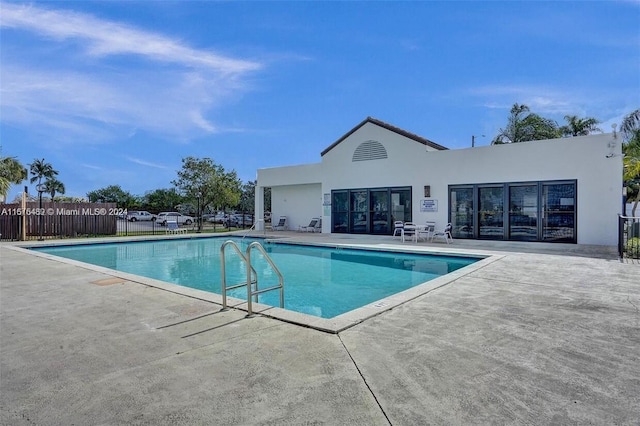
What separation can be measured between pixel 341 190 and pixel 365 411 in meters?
16.3

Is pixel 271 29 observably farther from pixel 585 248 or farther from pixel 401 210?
pixel 585 248

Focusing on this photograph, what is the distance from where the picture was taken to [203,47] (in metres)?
14.4

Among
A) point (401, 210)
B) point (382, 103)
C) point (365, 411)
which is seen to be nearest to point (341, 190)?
point (401, 210)

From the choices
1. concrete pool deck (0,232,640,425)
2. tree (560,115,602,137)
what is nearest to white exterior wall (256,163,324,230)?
concrete pool deck (0,232,640,425)

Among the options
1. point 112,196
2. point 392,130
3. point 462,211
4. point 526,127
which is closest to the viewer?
point 462,211

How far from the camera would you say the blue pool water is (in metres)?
7.47

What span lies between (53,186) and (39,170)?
2964mm

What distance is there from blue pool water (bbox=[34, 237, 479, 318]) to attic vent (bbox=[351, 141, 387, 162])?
18.0 ft

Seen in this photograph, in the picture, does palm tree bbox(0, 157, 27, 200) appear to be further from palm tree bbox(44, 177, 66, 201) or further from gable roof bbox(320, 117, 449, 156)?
gable roof bbox(320, 117, 449, 156)

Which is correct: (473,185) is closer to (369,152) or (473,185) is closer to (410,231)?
(410,231)

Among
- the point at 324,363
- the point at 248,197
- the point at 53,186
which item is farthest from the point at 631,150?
the point at 53,186

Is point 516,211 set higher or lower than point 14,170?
lower

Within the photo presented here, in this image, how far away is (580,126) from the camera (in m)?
23.5

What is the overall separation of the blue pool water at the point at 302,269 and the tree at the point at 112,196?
35.9m
